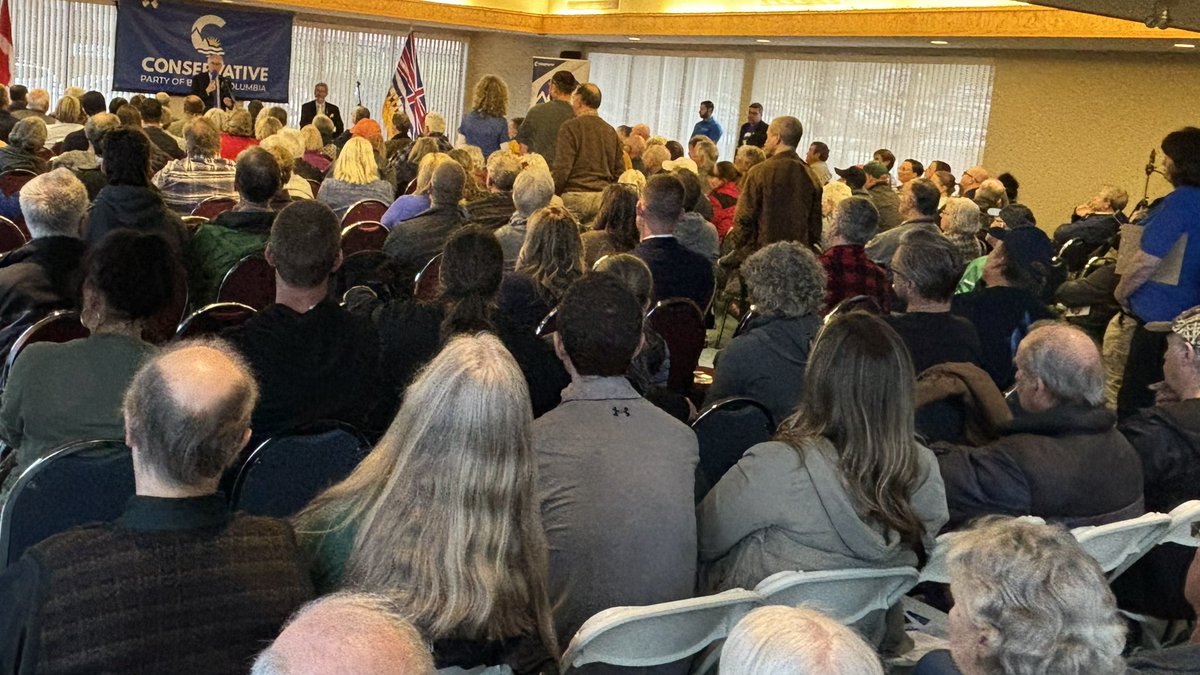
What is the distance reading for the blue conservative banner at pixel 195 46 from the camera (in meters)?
14.9

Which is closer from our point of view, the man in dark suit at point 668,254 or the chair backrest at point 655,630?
the chair backrest at point 655,630

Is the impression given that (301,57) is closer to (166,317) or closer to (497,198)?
(497,198)

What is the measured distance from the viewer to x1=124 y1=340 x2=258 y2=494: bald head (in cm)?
194

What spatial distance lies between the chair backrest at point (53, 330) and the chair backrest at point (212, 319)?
0.28m

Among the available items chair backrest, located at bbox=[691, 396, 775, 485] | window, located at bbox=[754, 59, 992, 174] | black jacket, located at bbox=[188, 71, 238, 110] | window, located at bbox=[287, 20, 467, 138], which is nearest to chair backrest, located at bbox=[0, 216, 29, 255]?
chair backrest, located at bbox=[691, 396, 775, 485]

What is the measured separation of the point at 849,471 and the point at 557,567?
0.69 m

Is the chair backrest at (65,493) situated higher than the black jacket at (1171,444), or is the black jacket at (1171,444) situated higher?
the black jacket at (1171,444)

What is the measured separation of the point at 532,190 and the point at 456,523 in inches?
152

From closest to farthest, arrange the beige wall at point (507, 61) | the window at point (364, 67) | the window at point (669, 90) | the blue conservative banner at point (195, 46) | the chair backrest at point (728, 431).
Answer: the chair backrest at point (728, 431), the blue conservative banner at point (195, 46), the window at point (669, 90), the window at point (364, 67), the beige wall at point (507, 61)

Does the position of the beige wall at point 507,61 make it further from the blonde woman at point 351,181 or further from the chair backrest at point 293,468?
the chair backrest at point 293,468

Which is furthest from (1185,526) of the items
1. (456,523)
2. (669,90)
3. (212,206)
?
(669,90)

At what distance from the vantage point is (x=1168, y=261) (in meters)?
5.34

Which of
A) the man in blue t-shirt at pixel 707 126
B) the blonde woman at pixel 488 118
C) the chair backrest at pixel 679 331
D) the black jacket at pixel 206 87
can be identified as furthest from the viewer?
the man in blue t-shirt at pixel 707 126

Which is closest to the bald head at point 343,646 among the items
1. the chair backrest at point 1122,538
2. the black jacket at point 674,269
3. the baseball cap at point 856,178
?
the chair backrest at point 1122,538
